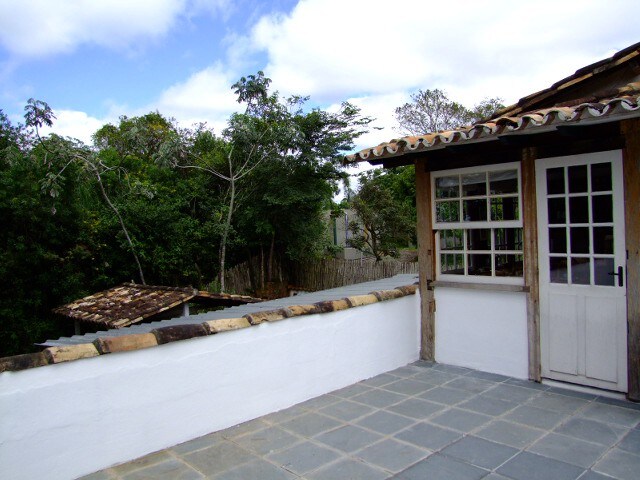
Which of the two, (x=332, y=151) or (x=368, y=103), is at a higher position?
(x=368, y=103)

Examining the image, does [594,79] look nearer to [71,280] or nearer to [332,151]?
[332,151]

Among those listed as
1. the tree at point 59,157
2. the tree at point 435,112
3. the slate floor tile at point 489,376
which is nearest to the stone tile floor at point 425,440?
the slate floor tile at point 489,376

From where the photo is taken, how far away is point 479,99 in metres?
21.6

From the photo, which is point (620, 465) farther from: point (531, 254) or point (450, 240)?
point (450, 240)

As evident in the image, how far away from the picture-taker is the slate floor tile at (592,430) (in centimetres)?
314

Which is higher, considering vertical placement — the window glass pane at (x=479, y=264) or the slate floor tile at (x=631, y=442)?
the window glass pane at (x=479, y=264)

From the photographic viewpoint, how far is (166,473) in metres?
2.76

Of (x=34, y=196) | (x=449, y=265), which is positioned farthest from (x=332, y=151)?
(x=449, y=265)

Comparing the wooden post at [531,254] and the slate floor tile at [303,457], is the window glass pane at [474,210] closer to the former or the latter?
the wooden post at [531,254]

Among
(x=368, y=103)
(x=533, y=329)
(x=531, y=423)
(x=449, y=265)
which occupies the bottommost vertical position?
(x=531, y=423)

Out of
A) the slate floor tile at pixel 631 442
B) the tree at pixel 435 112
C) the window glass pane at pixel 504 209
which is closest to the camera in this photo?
the slate floor tile at pixel 631 442

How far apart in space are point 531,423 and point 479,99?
20592mm

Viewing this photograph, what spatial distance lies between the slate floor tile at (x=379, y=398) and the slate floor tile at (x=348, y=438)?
1.82 ft

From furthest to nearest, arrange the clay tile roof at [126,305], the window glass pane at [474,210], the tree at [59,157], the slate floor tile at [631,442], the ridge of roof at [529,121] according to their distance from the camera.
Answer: the tree at [59,157] < the clay tile roof at [126,305] < the window glass pane at [474,210] < the ridge of roof at [529,121] < the slate floor tile at [631,442]
